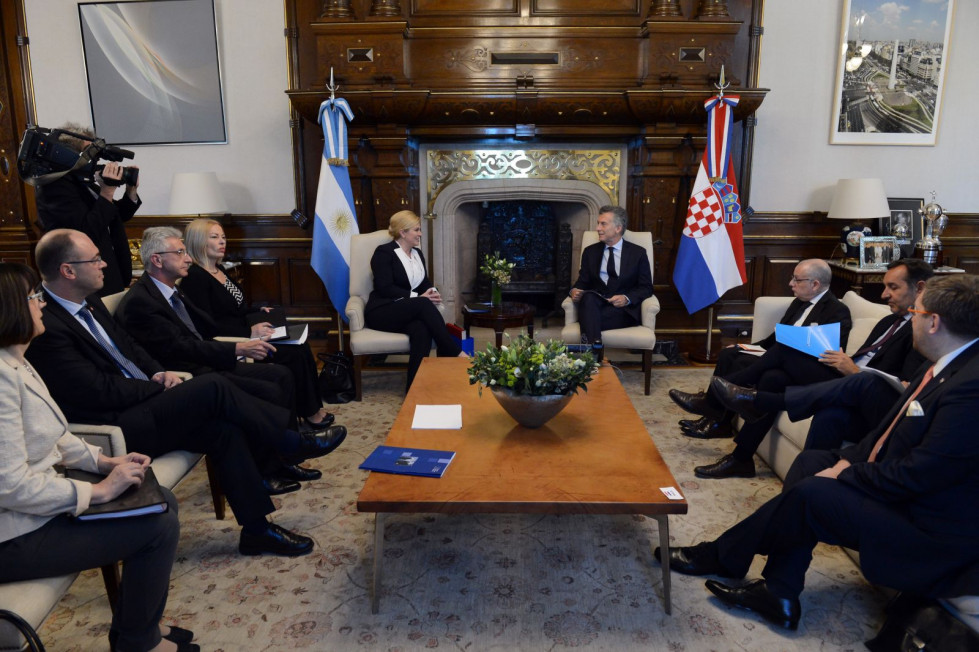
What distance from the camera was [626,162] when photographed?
5.30 meters

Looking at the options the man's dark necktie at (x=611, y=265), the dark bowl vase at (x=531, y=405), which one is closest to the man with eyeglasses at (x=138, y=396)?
the dark bowl vase at (x=531, y=405)

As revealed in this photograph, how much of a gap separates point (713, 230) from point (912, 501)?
316cm

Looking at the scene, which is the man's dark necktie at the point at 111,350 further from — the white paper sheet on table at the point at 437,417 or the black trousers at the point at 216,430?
the white paper sheet on table at the point at 437,417

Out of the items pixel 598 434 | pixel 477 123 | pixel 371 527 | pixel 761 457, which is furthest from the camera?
pixel 477 123

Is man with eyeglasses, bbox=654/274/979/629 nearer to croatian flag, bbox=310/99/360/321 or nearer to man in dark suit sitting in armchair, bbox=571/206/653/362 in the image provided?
man in dark suit sitting in armchair, bbox=571/206/653/362

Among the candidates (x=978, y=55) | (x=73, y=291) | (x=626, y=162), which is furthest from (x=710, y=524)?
(x=978, y=55)

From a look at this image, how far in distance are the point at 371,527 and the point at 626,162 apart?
145 inches

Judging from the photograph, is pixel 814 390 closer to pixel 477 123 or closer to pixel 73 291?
pixel 73 291

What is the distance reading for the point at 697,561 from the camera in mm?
2324

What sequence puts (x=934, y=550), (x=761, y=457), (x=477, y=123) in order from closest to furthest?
(x=934, y=550) < (x=761, y=457) < (x=477, y=123)

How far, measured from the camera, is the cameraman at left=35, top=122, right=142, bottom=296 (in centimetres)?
296

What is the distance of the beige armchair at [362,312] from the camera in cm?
407

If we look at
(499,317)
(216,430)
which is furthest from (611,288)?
(216,430)

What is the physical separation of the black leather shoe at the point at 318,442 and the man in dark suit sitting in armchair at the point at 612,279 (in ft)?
6.40
